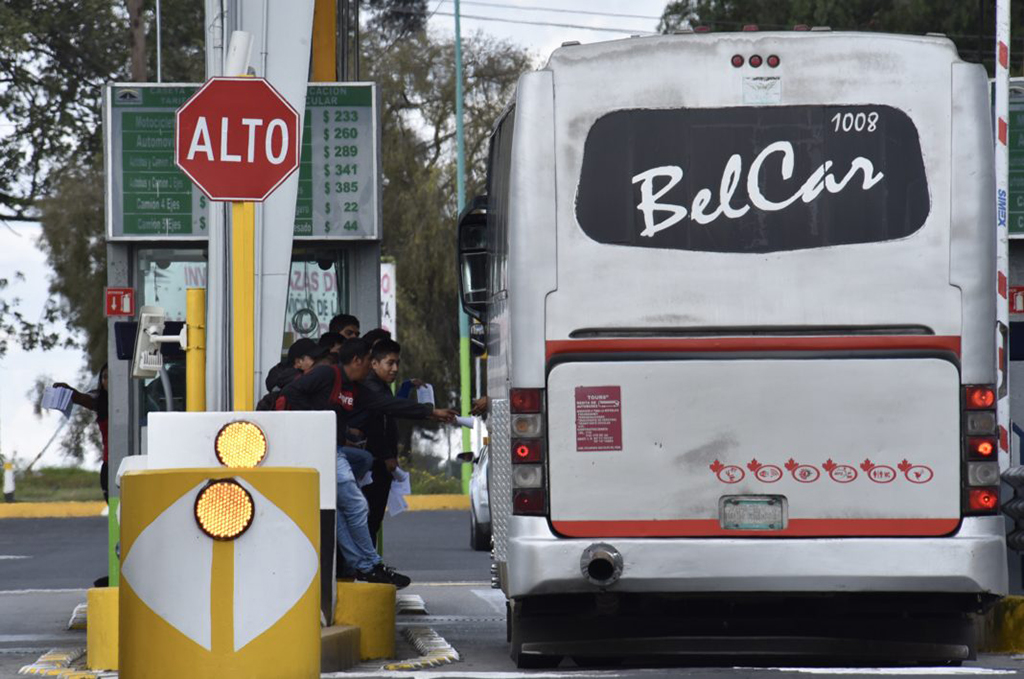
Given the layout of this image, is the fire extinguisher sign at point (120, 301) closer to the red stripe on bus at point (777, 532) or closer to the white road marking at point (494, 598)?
the white road marking at point (494, 598)

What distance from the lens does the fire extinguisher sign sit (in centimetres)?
1552

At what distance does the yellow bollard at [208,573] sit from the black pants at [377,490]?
21.3ft

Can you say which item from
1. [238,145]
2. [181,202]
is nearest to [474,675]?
[238,145]

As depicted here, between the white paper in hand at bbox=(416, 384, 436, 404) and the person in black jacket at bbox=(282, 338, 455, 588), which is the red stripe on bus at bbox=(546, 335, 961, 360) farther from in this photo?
the white paper in hand at bbox=(416, 384, 436, 404)

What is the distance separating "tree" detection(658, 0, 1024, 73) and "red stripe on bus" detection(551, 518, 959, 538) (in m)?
32.8

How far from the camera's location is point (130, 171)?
15852 millimetres

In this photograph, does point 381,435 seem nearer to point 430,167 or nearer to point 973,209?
point 973,209

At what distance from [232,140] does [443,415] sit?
166 inches

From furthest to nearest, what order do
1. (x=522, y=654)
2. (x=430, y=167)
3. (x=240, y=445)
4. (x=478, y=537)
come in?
1. (x=430, y=167)
2. (x=478, y=537)
3. (x=522, y=654)
4. (x=240, y=445)

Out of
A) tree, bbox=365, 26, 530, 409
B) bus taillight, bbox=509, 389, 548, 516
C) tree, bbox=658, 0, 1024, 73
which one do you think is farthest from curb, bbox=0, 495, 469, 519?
bus taillight, bbox=509, 389, 548, 516

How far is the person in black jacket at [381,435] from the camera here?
1373 centimetres

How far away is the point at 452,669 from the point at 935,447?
8.47 feet

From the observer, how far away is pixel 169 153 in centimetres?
1589

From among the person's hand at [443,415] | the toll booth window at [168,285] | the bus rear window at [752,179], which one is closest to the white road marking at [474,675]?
the bus rear window at [752,179]
